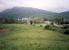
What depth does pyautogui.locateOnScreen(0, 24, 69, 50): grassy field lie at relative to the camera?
3914mm

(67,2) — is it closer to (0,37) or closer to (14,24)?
(14,24)

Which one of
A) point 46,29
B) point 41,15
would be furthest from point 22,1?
point 46,29

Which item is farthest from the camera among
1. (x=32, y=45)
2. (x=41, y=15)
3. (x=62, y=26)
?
(x=41, y=15)

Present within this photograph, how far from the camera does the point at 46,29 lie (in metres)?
4.33

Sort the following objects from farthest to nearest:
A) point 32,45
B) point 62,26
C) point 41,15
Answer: point 41,15 → point 62,26 → point 32,45

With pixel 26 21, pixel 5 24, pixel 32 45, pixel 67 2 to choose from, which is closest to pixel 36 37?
pixel 32 45

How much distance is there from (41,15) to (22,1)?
0.72 m

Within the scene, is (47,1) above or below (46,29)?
above

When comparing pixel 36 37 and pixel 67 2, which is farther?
pixel 67 2

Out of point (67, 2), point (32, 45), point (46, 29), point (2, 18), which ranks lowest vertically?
point (32, 45)

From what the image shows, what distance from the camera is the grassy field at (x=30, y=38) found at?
3.91 metres

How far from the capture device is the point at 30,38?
4.16 meters

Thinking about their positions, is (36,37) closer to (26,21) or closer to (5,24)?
(26,21)

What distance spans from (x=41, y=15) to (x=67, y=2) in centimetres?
87
